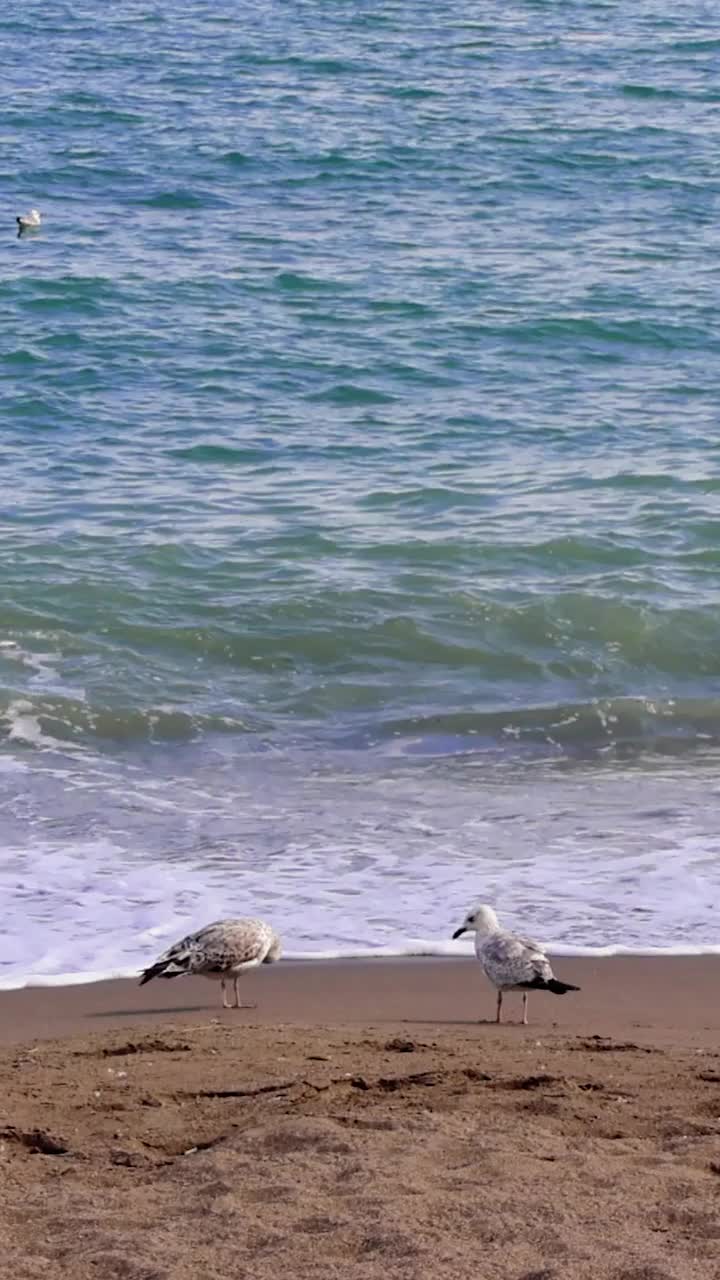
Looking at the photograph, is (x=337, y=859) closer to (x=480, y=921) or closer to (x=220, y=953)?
(x=480, y=921)

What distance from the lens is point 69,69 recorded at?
24375 mm

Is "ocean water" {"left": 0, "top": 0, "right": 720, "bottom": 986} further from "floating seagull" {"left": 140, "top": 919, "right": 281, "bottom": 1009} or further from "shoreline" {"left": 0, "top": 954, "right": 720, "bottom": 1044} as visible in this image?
A: "floating seagull" {"left": 140, "top": 919, "right": 281, "bottom": 1009}

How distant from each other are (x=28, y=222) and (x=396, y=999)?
559 inches

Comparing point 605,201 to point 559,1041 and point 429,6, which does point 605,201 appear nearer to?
point 429,6

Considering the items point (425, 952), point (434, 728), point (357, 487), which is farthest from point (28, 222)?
point (425, 952)

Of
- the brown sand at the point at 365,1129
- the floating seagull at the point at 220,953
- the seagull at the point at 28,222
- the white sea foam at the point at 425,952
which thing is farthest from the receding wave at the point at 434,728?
the seagull at the point at 28,222

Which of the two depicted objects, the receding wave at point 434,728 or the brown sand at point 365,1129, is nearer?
the brown sand at point 365,1129

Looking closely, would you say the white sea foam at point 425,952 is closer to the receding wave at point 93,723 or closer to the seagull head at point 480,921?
the seagull head at point 480,921

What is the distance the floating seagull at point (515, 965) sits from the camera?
19.8ft

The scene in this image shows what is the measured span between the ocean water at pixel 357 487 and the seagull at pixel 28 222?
0.22 metres

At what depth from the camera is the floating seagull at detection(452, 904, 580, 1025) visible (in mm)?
6035

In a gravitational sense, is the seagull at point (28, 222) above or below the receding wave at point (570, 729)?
above

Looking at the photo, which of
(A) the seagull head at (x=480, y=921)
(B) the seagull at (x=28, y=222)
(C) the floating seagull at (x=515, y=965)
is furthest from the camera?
(B) the seagull at (x=28, y=222)

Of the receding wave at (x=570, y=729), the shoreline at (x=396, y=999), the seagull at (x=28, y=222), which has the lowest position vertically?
the shoreline at (x=396, y=999)
